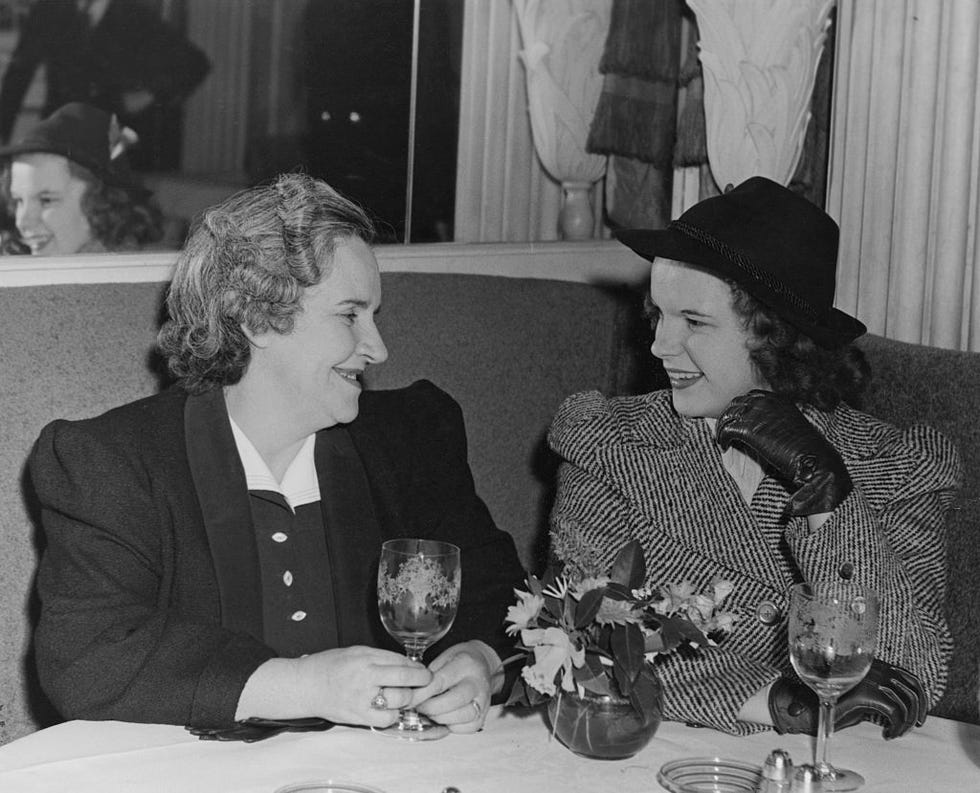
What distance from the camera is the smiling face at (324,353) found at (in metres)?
1.86

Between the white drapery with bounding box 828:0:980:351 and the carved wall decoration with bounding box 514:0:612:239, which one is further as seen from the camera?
the carved wall decoration with bounding box 514:0:612:239

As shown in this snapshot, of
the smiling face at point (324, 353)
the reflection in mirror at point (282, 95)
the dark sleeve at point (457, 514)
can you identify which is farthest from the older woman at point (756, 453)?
the reflection in mirror at point (282, 95)

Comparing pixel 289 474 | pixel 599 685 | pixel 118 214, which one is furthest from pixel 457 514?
pixel 118 214

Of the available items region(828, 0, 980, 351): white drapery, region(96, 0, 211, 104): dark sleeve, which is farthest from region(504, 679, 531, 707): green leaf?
region(96, 0, 211, 104): dark sleeve

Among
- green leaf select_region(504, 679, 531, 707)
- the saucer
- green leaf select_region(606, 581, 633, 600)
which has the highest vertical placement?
green leaf select_region(606, 581, 633, 600)

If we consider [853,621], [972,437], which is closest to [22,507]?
[853,621]

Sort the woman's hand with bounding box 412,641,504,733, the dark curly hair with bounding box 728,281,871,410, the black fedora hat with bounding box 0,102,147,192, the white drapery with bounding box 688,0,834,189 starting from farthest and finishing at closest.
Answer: the white drapery with bounding box 688,0,834,189 → the black fedora hat with bounding box 0,102,147,192 → the dark curly hair with bounding box 728,281,871,410 → the woman's hand with bounding box 412,641,504,733

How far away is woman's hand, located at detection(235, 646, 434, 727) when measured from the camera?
1402 millimetres

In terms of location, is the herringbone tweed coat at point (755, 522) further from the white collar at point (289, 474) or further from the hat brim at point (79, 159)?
the hat brim at point (79, 159)

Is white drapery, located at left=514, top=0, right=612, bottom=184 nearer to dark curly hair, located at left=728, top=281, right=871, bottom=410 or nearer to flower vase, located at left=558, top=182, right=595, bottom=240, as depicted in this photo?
flower vase, located at left=558, top=182, right=595, bottom=240

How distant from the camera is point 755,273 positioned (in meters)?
1.95

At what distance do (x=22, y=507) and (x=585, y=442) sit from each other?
0.86m

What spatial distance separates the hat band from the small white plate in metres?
0.82

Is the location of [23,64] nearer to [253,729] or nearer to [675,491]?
[675,491]
